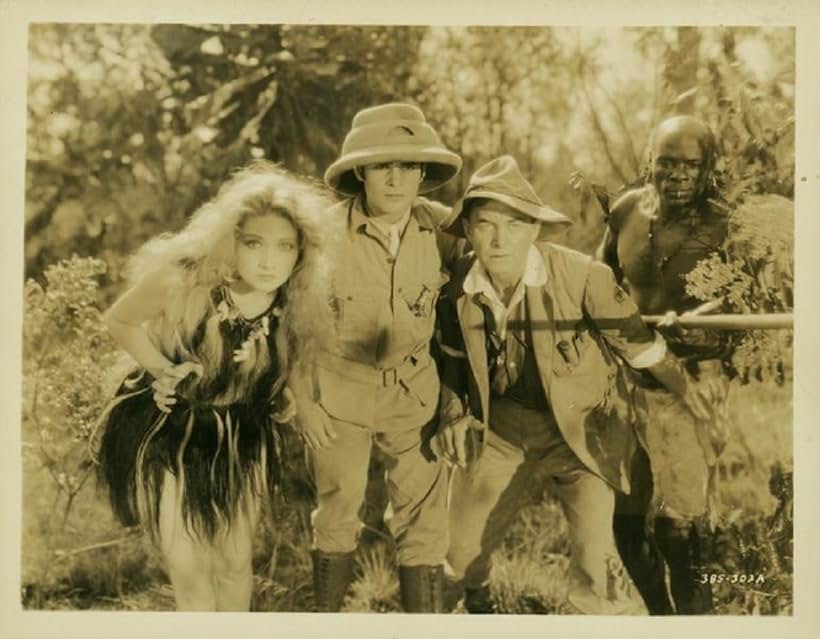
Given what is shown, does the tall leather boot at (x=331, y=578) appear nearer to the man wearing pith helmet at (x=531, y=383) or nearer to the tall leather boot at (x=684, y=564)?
the man wearing pith helmet at (x=531, y=383)

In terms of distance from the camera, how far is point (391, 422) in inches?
71.7

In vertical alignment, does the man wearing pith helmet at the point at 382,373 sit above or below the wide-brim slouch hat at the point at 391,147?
below

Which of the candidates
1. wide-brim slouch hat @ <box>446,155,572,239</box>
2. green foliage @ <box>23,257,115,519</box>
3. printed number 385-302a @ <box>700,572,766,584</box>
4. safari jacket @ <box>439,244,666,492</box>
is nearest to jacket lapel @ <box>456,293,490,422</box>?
safari jacket @ <box>439,244,666,492</box>

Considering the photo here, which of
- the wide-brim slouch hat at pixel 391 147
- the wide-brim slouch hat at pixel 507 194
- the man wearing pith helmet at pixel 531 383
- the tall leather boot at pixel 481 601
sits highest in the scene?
the wide-brim slouch hat at pixel 391 147

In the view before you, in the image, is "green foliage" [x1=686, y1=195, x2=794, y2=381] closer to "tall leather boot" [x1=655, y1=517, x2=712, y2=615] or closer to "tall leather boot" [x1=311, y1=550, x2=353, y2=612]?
"tall leather boot" [x1=655, y1=517, x2=712, y2=615]

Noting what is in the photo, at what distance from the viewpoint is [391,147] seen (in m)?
1.82

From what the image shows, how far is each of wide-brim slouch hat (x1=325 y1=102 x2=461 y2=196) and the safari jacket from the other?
0.18 metres

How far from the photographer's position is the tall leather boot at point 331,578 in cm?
182

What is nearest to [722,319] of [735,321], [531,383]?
[735,321]

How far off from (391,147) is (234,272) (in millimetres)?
387

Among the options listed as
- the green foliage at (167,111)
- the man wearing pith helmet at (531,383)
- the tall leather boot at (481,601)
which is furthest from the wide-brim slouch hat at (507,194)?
the tall leather boot at (481,601)

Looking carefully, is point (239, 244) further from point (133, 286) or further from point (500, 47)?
point (500, 47)

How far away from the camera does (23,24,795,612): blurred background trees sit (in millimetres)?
1841

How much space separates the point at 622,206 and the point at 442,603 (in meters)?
0.85
